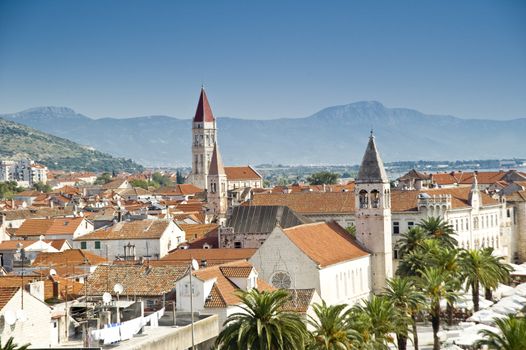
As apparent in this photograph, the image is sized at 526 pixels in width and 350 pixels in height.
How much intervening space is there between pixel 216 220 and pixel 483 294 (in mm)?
56051

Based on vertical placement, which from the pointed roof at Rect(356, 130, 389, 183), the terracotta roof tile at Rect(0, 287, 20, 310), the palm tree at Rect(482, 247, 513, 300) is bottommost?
the palm tree at Rect(482, 247, 513, 300)

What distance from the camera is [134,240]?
98688mm

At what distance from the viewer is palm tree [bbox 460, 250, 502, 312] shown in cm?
7775

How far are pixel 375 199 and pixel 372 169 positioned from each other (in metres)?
2.73

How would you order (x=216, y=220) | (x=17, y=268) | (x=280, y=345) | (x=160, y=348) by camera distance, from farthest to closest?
(x=216, y=220) → (x=17, y=268) → (x=280, y=345) → (x=160, y=348)

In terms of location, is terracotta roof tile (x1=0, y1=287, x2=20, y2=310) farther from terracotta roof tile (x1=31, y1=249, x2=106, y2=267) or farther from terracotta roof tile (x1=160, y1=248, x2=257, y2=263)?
terracotta roof tile (x1=31, y1=249, x2=106, y2=267)

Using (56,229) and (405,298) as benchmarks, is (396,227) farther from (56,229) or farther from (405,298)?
(405,298)

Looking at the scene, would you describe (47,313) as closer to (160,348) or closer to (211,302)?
(160,348)

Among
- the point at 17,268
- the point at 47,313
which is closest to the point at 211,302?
the point at 47,313

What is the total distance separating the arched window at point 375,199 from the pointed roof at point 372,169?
1211mm

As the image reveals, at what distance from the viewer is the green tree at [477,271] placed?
255 feet

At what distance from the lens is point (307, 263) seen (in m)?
72.4

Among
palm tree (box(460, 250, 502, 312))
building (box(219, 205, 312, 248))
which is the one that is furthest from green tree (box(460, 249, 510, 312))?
building (box(219, 205, 312, 248))

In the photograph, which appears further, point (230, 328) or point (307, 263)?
point (307, 263)
